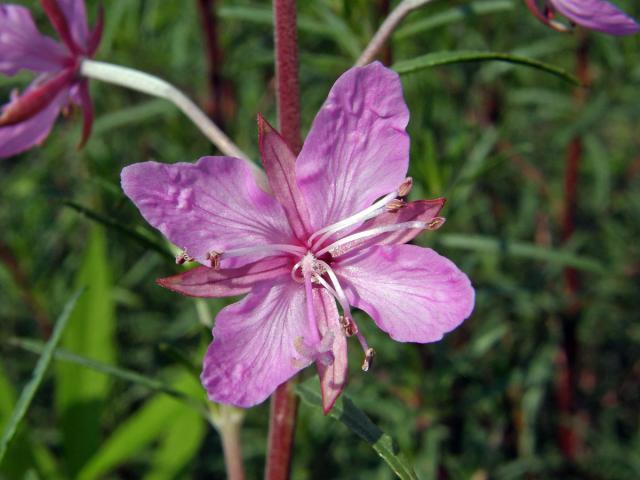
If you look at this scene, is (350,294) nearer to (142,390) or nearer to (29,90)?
(29,90)


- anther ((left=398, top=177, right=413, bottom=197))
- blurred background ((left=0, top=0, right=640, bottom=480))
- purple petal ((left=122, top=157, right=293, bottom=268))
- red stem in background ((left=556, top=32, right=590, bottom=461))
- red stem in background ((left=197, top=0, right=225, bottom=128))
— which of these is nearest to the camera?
purple petal ((left=122, top=157, right=293, bottom=268))

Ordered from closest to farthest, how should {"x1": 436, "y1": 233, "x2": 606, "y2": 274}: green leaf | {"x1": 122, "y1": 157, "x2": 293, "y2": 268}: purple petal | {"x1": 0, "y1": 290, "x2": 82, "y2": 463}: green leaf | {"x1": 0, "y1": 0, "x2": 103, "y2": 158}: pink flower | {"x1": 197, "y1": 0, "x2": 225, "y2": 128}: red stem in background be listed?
1. {"x1": 122, "y1": 157, "x2": 293, "y2": 268}: purple petal
2. {"x1": 0, "y1": 290, "x2": 82, "y2": 463}: green leaf
3. {"x1": 0, "y1": 0, "x2": 103, "y2": 158}: pink flower
4. {"x1": 436, "y1": 233, "x2": 606, "y2": 274}: green leaf
5. {"x1": 197, "y1": 0, "x2": 225, "y2": 128}: red stem in background

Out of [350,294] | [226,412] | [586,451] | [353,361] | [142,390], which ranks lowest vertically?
[586,451]

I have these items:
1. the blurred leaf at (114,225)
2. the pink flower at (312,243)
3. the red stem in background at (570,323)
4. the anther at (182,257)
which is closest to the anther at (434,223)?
the pink flower at (312,243)

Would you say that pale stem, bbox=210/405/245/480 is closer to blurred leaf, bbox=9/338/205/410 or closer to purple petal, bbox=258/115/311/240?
blurred leaf, bbox=9/338/205/410

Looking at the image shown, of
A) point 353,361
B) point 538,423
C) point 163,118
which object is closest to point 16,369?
point 163,118

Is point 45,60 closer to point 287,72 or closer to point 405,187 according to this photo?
point 287,72

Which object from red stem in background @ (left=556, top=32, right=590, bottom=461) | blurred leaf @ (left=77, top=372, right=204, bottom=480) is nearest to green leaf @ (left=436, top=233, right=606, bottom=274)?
red stem in background @ (left=556, top=32, right=590, bottom=461)
